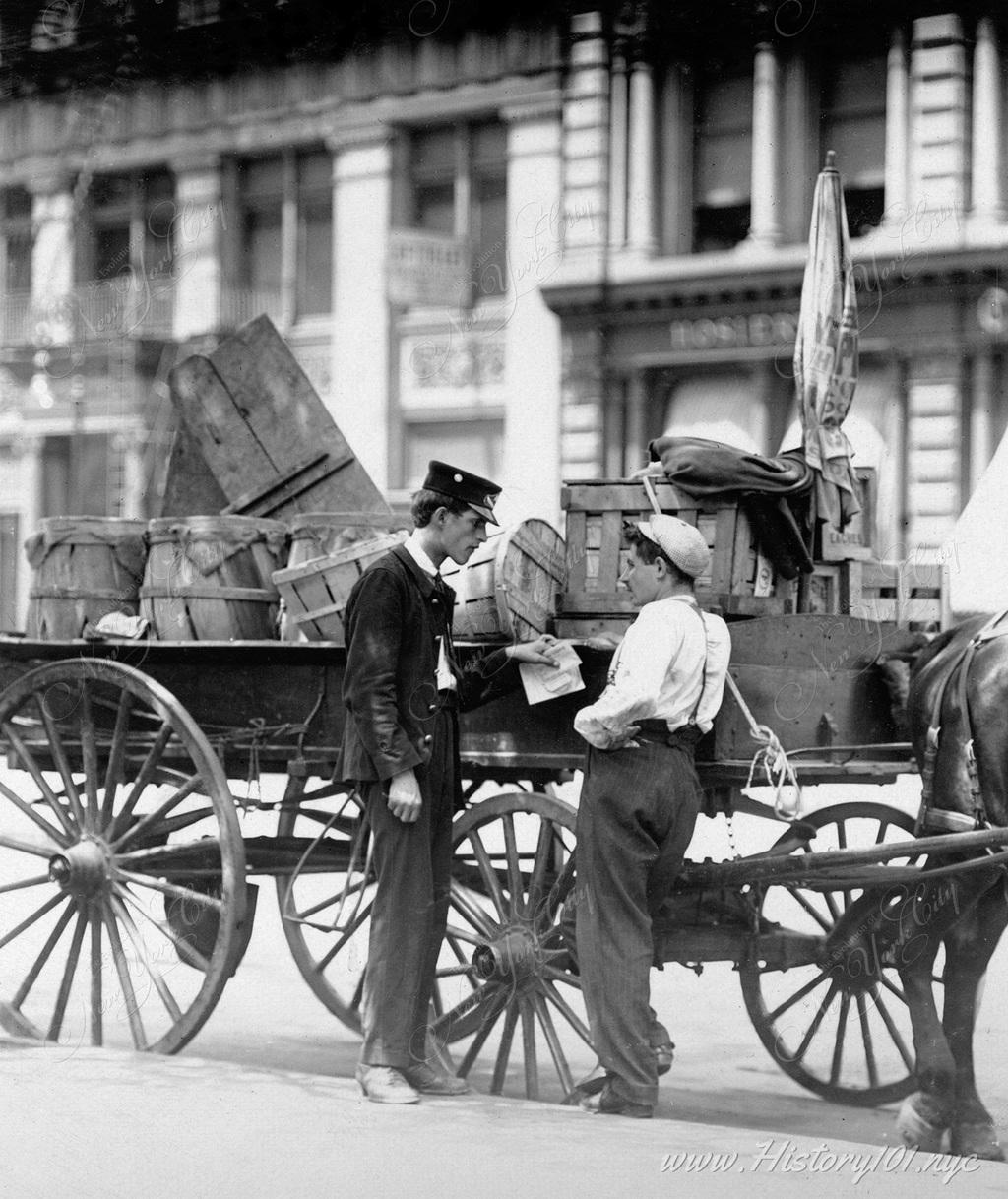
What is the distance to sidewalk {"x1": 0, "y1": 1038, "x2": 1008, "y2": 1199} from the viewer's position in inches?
159

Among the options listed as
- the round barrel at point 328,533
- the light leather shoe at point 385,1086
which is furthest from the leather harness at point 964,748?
the round barrel at point 328,533

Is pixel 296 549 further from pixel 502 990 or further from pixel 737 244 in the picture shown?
pixel 737 244

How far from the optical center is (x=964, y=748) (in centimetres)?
518

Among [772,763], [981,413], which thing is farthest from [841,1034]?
[981,413]

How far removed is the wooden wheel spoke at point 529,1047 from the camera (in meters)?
5.40

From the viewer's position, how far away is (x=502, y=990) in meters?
5.50

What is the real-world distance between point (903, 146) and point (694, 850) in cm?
454

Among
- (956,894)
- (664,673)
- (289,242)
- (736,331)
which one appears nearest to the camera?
(664,673)

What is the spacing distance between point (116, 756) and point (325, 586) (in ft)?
3.06

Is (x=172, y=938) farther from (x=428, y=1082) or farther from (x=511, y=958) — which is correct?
(x=511, y=958)

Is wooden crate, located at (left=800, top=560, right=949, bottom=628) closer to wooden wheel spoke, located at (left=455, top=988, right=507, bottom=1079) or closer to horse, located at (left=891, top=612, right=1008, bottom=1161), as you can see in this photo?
horse, located at (left=891, top=612, right=1008, bottom=1161)

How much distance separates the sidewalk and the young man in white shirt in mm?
296

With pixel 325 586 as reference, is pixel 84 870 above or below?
below

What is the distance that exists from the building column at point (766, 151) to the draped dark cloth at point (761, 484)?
11.9 feet
